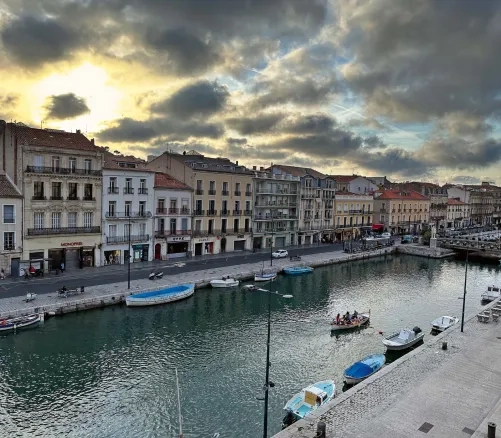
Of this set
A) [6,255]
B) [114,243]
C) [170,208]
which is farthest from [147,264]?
[6,255]

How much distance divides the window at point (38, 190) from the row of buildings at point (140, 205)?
11 centimetres

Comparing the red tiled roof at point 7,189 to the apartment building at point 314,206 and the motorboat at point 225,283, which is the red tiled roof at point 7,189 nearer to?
the motorboat at point 225,283

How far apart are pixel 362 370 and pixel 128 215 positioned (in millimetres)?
35825

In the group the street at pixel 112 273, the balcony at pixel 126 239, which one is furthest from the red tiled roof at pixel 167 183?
the street at pixel 112 273

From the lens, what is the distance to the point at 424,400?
69.6 feet

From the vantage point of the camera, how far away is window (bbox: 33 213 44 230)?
147 ft

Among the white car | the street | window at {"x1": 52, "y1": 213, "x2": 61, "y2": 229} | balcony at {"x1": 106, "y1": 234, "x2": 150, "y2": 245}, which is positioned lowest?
the street

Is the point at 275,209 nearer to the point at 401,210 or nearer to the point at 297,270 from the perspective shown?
the point at 297,270

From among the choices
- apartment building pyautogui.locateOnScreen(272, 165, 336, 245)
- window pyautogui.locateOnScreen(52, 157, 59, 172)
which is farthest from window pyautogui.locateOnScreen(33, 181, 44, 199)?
apartment building pyautogui.locateOnScreen(272, 165, 336, 245)

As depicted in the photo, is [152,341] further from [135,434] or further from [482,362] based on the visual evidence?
[482,362]

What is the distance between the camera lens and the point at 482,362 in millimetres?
26203

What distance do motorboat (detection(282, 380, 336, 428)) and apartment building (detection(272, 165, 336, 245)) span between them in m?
54.6

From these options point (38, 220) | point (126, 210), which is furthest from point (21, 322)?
point (126, 210)

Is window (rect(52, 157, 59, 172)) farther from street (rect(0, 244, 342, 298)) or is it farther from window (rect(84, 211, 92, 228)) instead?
street (rect(0, 244, 342, 298))
